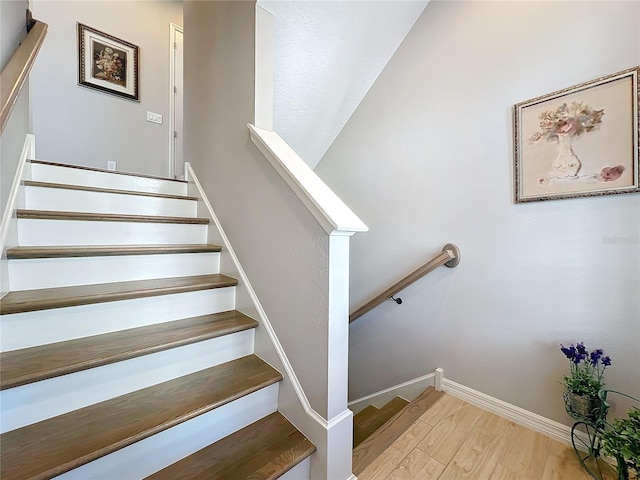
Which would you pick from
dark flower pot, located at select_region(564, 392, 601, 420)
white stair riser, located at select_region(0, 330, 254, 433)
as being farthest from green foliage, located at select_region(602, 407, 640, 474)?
white stair riser, located at select_region(0, 330, 254, 433)

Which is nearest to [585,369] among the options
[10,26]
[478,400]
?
[478,400]

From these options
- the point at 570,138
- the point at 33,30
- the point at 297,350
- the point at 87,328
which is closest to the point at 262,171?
the point at 297,350

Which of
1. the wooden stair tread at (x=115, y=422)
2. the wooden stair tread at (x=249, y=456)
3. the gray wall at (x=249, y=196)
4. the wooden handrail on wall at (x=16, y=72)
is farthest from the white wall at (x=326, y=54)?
the wooden stair tread at (x=249, y=456)

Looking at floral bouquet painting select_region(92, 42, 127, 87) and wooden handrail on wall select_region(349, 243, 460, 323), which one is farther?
floral bouquet painting select_region(92, 42, 127, 87)

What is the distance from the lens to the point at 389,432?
1.36 m

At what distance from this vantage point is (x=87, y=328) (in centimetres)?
108

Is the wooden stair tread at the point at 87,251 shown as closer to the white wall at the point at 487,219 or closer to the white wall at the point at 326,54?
the white wall at the point at 326,54

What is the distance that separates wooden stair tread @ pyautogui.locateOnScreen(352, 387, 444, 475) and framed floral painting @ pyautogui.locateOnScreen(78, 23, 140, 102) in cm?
402

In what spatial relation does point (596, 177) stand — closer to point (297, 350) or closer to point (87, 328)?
point (297, 350)

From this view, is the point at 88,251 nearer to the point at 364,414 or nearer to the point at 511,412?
the point at 364,414

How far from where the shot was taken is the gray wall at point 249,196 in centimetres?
107

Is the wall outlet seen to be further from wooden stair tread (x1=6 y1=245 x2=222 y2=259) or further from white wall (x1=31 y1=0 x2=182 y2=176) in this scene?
wooden stair tread (x1=6 y1=245 x2=222 y2=259)

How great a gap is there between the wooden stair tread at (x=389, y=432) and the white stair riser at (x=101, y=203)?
177 cm

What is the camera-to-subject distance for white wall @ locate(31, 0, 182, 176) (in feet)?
8.59
